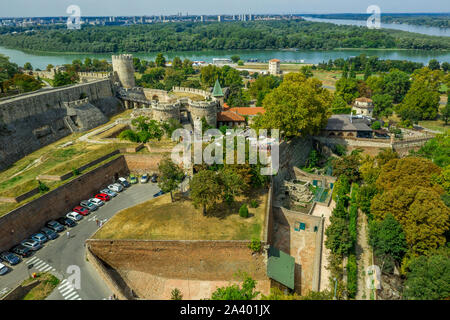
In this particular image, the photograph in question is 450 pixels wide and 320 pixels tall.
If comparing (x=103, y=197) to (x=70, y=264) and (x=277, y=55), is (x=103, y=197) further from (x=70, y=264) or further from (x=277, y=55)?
(x=277, y=55)

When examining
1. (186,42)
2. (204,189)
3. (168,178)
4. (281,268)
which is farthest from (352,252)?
(186,42)

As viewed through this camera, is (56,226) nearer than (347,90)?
Yes

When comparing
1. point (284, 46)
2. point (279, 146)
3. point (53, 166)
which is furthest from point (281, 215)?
point (284, 46)

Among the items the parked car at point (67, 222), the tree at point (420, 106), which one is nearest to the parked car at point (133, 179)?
the parked car at point (67, 222)

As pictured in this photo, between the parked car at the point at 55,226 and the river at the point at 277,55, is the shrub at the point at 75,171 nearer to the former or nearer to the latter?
the parked car at the point at 55,226
